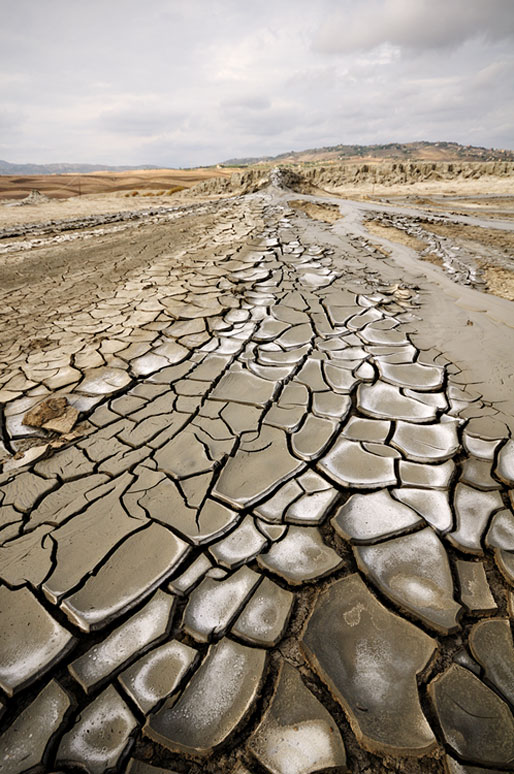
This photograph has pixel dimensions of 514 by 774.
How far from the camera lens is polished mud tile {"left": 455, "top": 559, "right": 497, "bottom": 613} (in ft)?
3.45

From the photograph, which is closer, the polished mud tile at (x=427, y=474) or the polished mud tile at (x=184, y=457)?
the polished mud tile at (x=427, y=474)

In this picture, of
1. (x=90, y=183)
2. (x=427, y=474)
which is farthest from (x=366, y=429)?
(x=90, y=183)

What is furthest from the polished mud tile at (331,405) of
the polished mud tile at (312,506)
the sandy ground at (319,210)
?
the sandy ground at (319,210)

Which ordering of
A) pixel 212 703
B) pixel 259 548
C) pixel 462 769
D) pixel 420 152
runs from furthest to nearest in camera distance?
pixel 420 152, pixel 259 548, pixel 212 703, pixel 462 769

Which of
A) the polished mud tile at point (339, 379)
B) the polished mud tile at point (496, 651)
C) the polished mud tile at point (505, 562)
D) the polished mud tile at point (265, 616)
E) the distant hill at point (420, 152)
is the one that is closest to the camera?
the polished mud tile at point (496, 651)

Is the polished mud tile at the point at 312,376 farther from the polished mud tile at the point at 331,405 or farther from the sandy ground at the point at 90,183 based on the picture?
the sandy ground at the point at 90,183

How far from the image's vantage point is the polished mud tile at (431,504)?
130 centimetres

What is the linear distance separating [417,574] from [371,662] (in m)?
0.32

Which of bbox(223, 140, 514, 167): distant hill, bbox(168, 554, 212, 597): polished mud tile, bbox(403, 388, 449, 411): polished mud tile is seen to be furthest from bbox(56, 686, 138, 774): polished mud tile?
bbox(223, 140, 514, 167): distant hill

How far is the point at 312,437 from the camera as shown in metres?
1.75

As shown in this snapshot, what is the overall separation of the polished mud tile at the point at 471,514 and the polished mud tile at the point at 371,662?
1.24 ft

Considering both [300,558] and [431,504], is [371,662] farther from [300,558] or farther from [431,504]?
[431,504]

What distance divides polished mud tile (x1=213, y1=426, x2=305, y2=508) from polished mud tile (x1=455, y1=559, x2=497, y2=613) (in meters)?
0.69

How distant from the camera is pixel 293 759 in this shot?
0.80 meters
